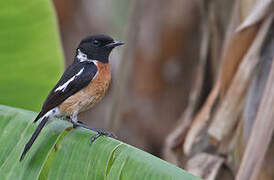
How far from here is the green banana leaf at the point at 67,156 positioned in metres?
1.98

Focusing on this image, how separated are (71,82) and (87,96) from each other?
0.55 feet

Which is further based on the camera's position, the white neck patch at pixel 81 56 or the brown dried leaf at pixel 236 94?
the white neck patch at pixel 81 56

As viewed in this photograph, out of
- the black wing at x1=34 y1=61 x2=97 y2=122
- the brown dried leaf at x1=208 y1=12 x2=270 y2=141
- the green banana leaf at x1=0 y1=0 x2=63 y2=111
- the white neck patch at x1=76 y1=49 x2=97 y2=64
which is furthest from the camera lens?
the white neck patch at x1=76 y1=49 x2=97 y2=64

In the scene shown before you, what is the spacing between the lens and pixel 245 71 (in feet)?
9.26

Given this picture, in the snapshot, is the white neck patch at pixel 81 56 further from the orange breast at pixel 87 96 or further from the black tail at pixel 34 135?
the black tail at pixel 34 135

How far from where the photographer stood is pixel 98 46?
316cm

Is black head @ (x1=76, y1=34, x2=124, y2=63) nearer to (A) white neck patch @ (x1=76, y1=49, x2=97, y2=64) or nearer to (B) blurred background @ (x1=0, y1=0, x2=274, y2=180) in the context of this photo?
(A) white neck patch @ (x1=76, y1=49, x2=97, y2=64)

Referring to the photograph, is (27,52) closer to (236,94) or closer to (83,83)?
(83,83)

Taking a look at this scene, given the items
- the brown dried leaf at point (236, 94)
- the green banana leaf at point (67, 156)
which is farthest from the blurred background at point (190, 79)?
the green banana leaf at point (67, 156)

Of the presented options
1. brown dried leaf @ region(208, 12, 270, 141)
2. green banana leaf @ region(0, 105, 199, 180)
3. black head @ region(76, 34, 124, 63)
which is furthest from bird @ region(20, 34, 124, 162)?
brown dried leaf @ region(208, 12, 270, 141)

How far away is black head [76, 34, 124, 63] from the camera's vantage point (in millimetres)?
3145

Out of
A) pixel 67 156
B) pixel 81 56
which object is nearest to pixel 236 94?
pixel 81 56

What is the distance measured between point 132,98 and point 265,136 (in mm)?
2681

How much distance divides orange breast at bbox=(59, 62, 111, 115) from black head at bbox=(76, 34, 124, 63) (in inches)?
6.0
